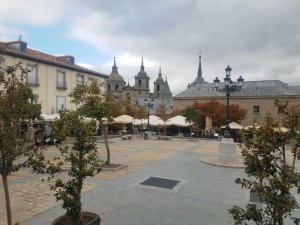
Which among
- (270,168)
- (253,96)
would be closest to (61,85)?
(270,168)

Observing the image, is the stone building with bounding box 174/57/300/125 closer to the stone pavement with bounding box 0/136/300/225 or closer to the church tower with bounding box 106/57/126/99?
the church tower with bounding box 106/57/126/99

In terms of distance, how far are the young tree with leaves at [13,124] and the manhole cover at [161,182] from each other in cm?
542

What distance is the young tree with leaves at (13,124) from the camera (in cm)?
576

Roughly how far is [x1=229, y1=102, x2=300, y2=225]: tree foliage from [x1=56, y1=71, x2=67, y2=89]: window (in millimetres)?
28342

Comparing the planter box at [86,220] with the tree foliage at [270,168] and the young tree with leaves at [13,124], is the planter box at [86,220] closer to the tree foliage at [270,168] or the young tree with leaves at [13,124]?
the young tree with leaves at [13,124]

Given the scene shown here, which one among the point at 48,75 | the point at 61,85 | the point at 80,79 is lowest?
the point at 61,85

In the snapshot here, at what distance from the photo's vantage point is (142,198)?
29.3ft

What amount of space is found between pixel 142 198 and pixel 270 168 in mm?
5084

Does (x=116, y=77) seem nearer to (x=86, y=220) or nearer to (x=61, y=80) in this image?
(x=61, y=80)

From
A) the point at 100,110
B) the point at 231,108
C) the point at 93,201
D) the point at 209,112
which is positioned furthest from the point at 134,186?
the point at 231,108

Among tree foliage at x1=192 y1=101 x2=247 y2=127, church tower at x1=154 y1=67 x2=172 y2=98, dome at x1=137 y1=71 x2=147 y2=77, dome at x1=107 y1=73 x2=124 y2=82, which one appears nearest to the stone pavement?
tree foliage at x1=192 y1=101 x2=247 y2=127

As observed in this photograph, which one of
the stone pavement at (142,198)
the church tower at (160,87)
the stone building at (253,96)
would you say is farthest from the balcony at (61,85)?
the church tower at (160,87)

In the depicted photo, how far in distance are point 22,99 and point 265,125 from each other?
4605mm

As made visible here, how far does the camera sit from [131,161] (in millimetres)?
15555
